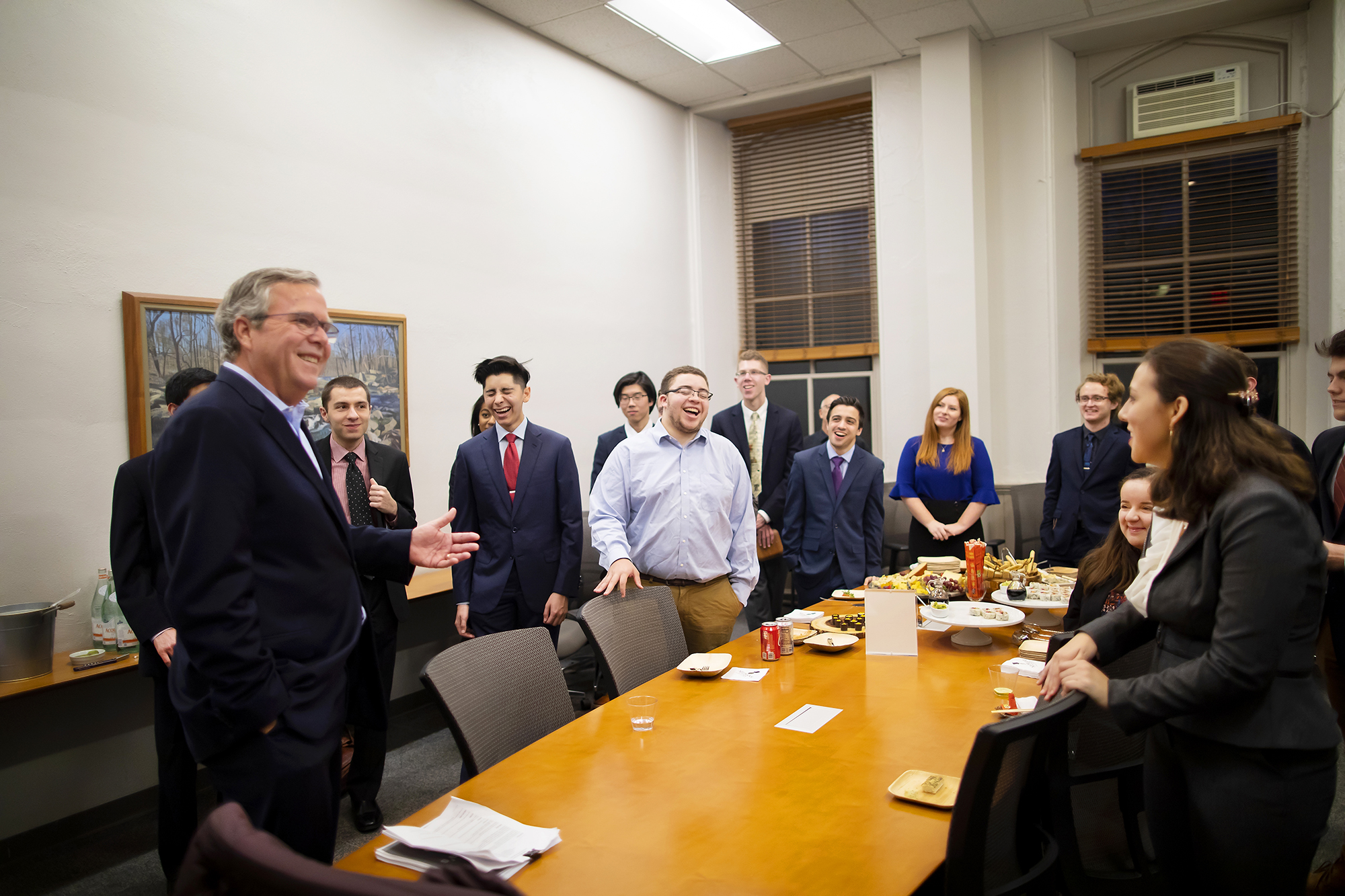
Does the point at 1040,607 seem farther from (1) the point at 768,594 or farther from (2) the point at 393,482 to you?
(2) the point at 393,482

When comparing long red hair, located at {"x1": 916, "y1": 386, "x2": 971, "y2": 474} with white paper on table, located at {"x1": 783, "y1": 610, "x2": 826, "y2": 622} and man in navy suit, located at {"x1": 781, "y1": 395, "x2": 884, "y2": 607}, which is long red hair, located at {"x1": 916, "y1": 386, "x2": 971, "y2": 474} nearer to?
man in navy suit, located at {"x1": 781, "y1": 395, "x2": 884, "y2": 607}

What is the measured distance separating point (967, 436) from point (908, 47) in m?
3.46

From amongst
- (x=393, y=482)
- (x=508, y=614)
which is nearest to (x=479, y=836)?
(x=508, y=614)

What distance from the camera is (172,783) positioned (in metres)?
2.82

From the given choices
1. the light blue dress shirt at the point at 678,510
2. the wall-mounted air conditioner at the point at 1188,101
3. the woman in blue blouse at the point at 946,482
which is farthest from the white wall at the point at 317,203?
the wall-mounted air conditioner at the point at 1188,101

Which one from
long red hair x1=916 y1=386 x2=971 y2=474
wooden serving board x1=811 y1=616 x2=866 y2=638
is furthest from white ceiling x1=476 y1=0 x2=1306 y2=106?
wooden serving board x1=811 y1=616 x2=866 y2=638

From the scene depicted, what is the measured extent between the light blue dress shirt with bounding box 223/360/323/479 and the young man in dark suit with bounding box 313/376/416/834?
150 centimetres

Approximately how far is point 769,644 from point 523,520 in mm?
1302

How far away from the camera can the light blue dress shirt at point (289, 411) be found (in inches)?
72.4

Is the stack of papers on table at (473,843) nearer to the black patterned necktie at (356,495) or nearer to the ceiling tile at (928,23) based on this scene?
the black patterned necktie at (356,495)

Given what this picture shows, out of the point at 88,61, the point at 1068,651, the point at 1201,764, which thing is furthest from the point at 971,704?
the point at 88,61

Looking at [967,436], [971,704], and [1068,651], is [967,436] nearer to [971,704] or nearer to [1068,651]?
[971,704]

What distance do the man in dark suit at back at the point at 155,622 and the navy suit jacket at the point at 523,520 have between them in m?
1.15

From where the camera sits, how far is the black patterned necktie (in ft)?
11.6
